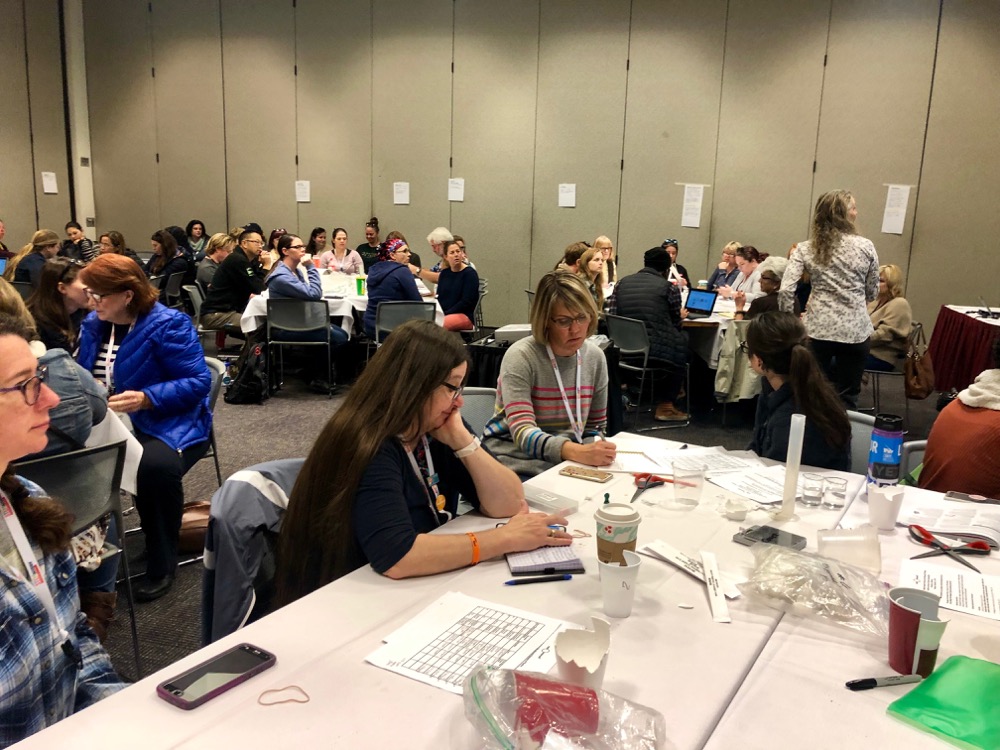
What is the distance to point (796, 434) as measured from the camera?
6.85 feet

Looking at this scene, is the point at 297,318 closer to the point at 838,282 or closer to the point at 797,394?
the point at 838,282

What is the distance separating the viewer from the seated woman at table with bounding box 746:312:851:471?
2.50m

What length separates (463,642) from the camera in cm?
140

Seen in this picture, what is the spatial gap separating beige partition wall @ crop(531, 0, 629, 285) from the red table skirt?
3.91m

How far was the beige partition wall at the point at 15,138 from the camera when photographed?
33.1ft

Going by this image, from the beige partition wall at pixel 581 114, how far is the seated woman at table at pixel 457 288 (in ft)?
9.54

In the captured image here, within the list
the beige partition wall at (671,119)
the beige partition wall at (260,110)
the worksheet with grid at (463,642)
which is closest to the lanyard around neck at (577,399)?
the worksheet with grid at (463,642)

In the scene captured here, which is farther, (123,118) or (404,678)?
(123,118)

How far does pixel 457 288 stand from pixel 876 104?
4.77 m

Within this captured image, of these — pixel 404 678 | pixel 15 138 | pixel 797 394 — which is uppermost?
pixel 15 138

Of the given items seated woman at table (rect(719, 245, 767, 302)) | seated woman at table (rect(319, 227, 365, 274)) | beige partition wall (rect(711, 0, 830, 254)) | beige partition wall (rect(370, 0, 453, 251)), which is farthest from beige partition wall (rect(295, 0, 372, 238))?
seated woman at table (rect(719, 245, 767, 302))

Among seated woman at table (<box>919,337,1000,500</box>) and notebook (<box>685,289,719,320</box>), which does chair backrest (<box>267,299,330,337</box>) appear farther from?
seated woman at table (<box>919,337,1000,500</box>)

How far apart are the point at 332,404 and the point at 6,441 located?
487 centimetres

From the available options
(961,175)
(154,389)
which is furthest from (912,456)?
(961,175)
